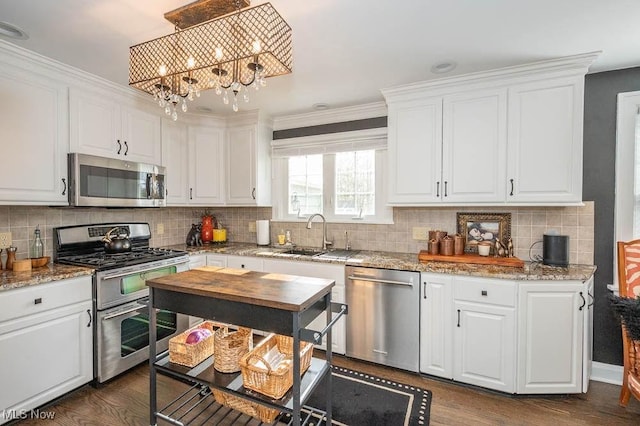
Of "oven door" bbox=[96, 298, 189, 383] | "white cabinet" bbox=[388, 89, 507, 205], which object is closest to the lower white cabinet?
"white cabinet" bbox=[388, 89, 507, 205]

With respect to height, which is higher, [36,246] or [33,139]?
[33,139]

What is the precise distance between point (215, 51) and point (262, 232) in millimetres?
2342

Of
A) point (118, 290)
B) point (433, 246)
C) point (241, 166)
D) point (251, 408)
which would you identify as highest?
point (241, 166)

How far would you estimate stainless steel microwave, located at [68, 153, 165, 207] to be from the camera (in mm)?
2400

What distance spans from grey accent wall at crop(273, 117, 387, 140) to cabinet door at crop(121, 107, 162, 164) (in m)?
1.28

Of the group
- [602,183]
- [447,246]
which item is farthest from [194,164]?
[602,183]

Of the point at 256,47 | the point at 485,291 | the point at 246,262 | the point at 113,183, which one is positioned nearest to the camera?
the point at 256,47

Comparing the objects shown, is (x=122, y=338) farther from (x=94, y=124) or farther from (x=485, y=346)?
(x=485, y=346)

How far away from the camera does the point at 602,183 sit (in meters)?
2.44

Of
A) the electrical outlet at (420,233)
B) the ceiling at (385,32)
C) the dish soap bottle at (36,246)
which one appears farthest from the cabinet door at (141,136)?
the electrical outlet at (420,233)

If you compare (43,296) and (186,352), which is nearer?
(186,352)

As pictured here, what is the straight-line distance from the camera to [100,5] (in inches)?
64.6

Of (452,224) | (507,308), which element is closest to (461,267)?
(507,308)

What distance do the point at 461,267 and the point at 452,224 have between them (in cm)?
64
